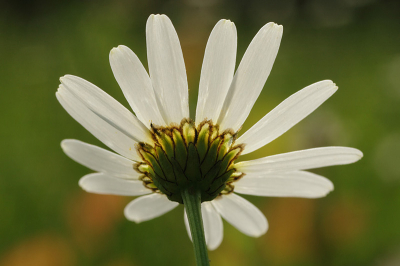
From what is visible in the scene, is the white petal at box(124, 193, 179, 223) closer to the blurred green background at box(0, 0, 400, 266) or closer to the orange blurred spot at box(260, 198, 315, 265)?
the blurred green background at box(0, 0, 400, 266)

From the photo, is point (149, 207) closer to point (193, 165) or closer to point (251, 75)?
point (193, 165)

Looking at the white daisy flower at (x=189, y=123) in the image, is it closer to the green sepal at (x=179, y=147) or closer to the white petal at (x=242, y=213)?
the green sepal at (x=179, y=147)

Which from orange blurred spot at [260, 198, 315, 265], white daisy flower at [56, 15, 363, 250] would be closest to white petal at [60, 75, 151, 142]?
white daisy flower at [56, 15, 363, 250]

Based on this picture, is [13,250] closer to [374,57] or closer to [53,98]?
[53,98]

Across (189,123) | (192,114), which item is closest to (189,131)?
(189,123)

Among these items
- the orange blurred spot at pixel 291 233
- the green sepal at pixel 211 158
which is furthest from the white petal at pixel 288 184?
the orange blurred spot at pixel 291 233

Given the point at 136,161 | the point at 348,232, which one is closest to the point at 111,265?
the point at 348,232
